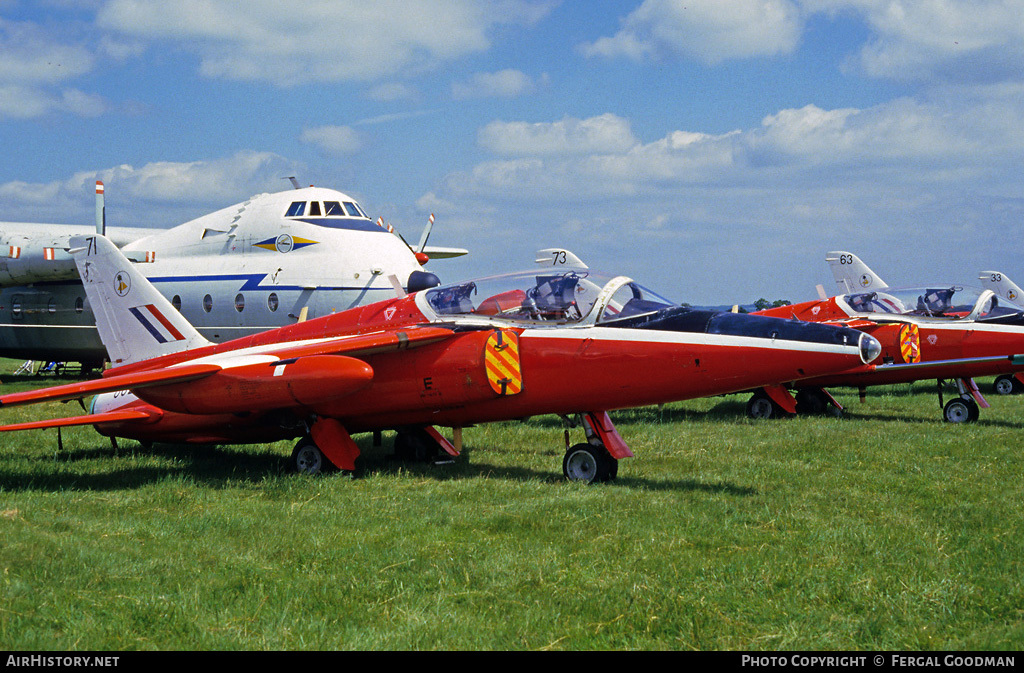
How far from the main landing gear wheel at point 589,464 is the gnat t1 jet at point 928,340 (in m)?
8.67

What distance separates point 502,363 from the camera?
367 inches

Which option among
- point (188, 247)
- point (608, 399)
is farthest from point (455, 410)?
point (188, 247)

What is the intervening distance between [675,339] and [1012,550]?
3378 millimetres

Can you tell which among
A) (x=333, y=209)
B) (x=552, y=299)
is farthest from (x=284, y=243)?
(x=552, y=299)

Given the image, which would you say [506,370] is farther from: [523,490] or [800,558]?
[800,558]

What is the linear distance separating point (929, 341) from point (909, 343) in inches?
25.0

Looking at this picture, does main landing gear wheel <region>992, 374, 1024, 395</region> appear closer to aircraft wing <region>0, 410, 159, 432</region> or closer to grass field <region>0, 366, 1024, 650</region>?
grass field <region>0, 366, 1024, 650</region>

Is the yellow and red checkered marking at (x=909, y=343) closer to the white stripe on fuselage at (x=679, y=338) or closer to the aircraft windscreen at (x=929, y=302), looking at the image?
the aircraft windscreen at (x=929, y=302)

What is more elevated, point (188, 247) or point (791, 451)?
point (188, 247)

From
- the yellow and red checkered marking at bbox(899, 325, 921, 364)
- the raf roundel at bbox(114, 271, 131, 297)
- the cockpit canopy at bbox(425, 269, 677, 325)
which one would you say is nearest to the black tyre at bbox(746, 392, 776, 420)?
the yellow and red checkered marking at bbox(899, 325, 921, 364)

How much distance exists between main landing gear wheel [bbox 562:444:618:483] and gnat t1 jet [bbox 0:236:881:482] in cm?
2

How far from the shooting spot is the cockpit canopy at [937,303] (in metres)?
16.9

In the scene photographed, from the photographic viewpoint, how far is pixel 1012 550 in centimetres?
650

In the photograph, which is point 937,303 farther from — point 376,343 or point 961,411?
point 376,343
